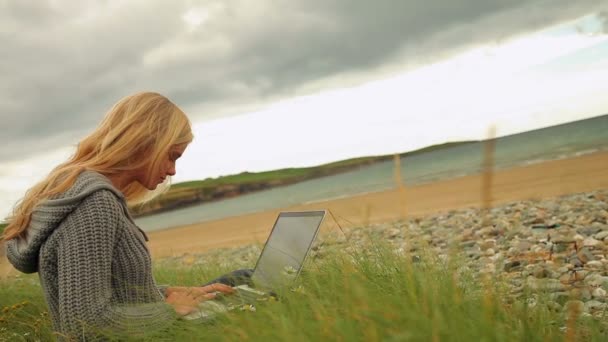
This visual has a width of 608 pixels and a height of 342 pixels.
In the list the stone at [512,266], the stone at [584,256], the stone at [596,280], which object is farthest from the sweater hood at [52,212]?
the stone at [584,256]

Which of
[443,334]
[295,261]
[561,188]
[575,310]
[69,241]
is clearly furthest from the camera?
[561,188]

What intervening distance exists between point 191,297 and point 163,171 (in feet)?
2.08

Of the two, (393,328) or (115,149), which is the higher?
(115,149)

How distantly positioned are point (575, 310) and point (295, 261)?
172 centimetres

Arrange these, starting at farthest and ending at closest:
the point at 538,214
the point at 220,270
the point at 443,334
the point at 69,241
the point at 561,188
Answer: the point at 561,188 < the point at 538,214 < the point at 220,270 < the point at 69,241 < the point at 443,334

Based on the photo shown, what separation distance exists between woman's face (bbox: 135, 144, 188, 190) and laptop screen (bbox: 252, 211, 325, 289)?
0.69 meters

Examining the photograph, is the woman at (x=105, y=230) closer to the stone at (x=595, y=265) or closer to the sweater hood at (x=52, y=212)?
the sweater hood at (x=52, y=212)

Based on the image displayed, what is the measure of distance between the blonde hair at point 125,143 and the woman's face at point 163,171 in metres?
0.03

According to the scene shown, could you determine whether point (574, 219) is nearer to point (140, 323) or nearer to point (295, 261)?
point (295, 261)

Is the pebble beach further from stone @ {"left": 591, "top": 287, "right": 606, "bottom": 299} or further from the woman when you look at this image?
the woman

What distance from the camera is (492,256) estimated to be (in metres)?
6.04

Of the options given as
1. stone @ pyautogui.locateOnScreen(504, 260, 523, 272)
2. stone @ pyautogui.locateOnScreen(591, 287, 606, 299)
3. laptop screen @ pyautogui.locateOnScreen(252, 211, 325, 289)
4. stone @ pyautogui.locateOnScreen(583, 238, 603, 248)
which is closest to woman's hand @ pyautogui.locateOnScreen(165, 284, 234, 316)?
laptop screen @ pyautogui.locateOnScreen(252, 211, 325, 289)

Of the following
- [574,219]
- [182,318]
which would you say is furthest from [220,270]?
[574,219]

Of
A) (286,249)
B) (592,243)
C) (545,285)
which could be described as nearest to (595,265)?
(592,243)
